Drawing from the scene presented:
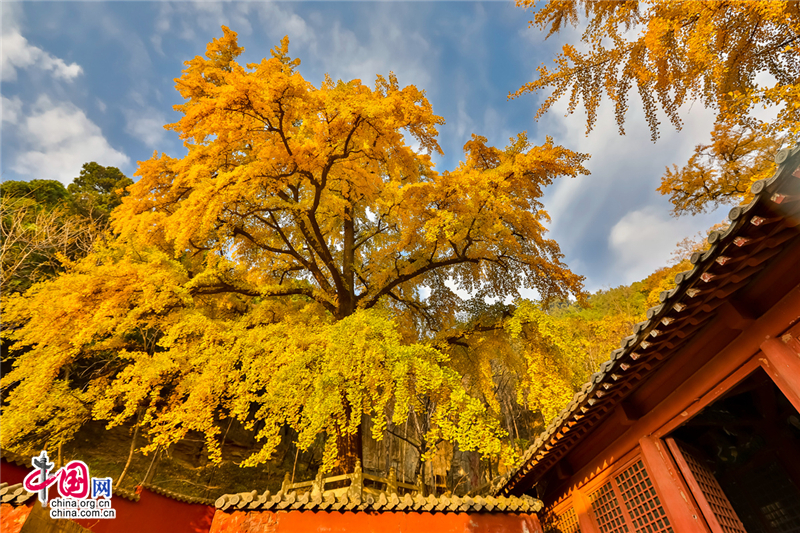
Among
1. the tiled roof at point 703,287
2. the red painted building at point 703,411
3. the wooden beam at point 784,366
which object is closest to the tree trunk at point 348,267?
the red painted building at point 703,411

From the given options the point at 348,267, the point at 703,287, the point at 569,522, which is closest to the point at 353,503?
the point at 569,522

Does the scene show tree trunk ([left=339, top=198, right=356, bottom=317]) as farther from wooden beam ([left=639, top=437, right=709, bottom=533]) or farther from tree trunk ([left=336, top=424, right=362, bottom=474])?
wooden beam ([left=639, top=437, right=709, bottom=533])

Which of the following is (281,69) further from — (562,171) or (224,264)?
(562,171)

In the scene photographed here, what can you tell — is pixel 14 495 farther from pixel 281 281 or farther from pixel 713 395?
pixel 713 395

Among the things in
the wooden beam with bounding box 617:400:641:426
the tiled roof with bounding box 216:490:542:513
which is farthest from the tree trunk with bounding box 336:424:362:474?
the wooden beam with bounding box 617:400:641:426

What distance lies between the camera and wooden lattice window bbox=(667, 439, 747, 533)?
11.8 ft

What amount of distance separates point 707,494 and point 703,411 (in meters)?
1.03

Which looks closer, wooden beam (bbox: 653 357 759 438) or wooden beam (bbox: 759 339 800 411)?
wooden beam (bbox: 759 339 800 411)

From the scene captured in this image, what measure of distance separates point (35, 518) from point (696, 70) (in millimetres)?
13609

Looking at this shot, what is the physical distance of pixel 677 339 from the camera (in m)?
3.29

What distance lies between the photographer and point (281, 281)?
11938 mm

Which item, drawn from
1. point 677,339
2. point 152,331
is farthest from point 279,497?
point 152,331

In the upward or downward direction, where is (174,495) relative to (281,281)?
downward

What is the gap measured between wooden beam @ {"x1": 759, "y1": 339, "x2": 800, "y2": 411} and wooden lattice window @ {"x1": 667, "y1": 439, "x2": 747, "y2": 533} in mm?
1557
